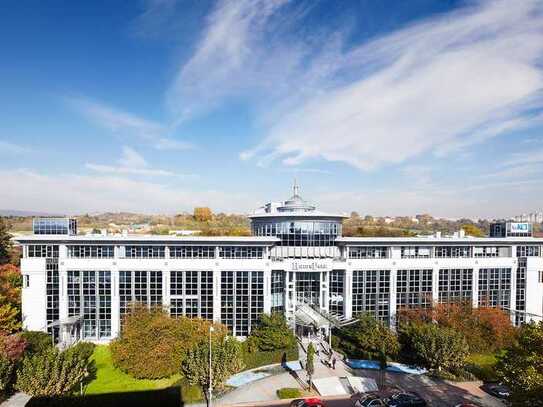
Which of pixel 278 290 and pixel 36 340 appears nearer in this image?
pixel 36 340

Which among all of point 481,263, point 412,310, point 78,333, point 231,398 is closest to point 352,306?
point 412,310

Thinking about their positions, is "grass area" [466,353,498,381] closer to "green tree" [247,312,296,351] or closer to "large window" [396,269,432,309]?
"large window" [396,269,432,309]

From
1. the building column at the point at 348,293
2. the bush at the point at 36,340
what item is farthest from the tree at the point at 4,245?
the building column at the point at 348,293

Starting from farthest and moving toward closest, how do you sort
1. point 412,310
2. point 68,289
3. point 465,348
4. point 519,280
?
point 519,280 → point 412,310 → point 68,289 → point 465,348

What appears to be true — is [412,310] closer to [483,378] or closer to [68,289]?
[483,378]

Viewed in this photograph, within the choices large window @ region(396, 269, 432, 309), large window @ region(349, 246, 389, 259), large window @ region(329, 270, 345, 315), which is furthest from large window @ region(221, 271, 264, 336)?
large window @ region(396, 269, 432, 309)

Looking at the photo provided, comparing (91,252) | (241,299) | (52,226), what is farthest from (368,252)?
(52,226)

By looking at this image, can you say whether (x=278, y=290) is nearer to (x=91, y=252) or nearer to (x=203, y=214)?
(x=91, y=252)

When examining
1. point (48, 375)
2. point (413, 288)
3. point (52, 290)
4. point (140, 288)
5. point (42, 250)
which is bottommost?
point (48, 375)

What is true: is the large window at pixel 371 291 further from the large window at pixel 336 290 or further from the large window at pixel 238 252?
the large window at pixel 238 252
